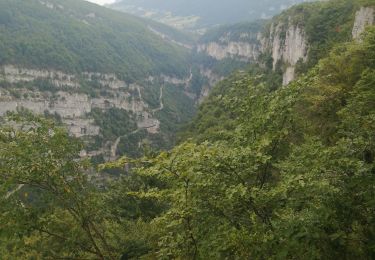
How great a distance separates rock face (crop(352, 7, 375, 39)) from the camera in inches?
1527

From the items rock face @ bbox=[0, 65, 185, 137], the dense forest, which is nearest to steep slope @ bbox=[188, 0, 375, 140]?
the dense forest

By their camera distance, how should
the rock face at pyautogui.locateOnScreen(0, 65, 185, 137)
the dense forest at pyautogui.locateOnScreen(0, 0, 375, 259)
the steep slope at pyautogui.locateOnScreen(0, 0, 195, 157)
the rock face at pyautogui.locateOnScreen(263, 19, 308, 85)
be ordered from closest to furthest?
the dense forest at pyautogui.locateOnScreen(0, 0, 375, 259) < the rock face at pyautogui.locateOnScreen(263, 19, 308, 85) < the rock face at pyautogui.locateOnScreen(0, 65, 185, 137) < the steep slope at pyautogui.locateOnScreen(0, 0, 195, 157)

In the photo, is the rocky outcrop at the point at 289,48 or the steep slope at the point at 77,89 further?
the steep slope at the point at 77,89

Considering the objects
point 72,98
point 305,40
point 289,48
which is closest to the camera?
point 305,40

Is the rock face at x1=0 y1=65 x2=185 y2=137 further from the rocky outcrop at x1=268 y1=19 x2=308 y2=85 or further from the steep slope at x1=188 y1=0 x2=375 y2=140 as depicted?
the rocky outcrop at x1=268 y1=19 x2=308 y2=85

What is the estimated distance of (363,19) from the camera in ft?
133

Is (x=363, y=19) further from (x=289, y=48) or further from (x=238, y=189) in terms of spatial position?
(x=289, y=48)

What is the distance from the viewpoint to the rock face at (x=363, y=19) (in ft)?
127

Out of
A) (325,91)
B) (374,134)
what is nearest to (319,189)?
(374,134)

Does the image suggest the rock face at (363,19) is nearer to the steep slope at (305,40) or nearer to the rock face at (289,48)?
the steep slope at (305,40)

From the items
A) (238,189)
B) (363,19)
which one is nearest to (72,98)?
(363,19)

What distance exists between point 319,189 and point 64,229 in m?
7.28

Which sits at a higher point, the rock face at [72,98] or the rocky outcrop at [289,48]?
the rocky outcrop at [289,48]

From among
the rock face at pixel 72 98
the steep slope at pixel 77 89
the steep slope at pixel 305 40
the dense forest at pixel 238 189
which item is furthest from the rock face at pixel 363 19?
the rock face at pixel 72 98
